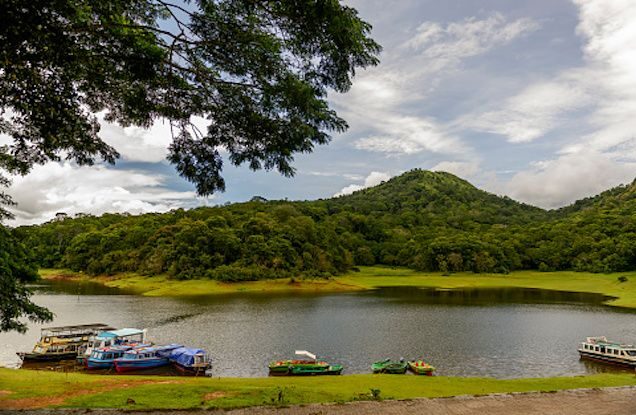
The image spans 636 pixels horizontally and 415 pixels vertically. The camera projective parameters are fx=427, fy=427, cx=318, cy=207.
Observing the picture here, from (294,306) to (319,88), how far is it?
54673 mm

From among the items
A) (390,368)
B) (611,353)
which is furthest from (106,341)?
(611,353)

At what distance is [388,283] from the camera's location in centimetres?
10431

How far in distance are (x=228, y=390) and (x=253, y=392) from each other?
147 cm

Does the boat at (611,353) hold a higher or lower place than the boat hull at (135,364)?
higher

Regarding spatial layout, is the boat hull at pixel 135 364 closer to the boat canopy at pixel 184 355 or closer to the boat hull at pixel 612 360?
the boat canopy at pixel 184 355

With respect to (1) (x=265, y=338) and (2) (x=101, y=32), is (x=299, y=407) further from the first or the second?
(1) (x=265, y=338)

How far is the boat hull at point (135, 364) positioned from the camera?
30641 millimetres

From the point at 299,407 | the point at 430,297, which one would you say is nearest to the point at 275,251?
the point at 430,297

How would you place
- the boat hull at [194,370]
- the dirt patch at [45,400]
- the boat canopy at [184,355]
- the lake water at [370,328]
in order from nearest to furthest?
the dirt patch at [45,400], the boat hull at [194,370], the boat canopy at [184,355], the lake water at [370,328]

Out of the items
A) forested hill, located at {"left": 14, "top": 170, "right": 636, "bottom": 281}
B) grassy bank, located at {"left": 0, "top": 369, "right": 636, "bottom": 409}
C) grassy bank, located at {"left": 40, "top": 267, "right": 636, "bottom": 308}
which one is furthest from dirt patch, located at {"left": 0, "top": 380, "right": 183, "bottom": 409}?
forested hill, located at {"left": 14, "top": 170, "right": 636, "bottom": 281}

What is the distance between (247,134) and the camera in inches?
439

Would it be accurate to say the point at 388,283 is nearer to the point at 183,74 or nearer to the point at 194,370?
the point at 194,370

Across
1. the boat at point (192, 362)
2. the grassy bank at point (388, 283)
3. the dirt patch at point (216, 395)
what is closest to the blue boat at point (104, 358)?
the boat at point (192, 362)

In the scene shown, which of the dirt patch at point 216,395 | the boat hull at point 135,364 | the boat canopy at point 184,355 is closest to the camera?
the dirt patch at point 216,395
